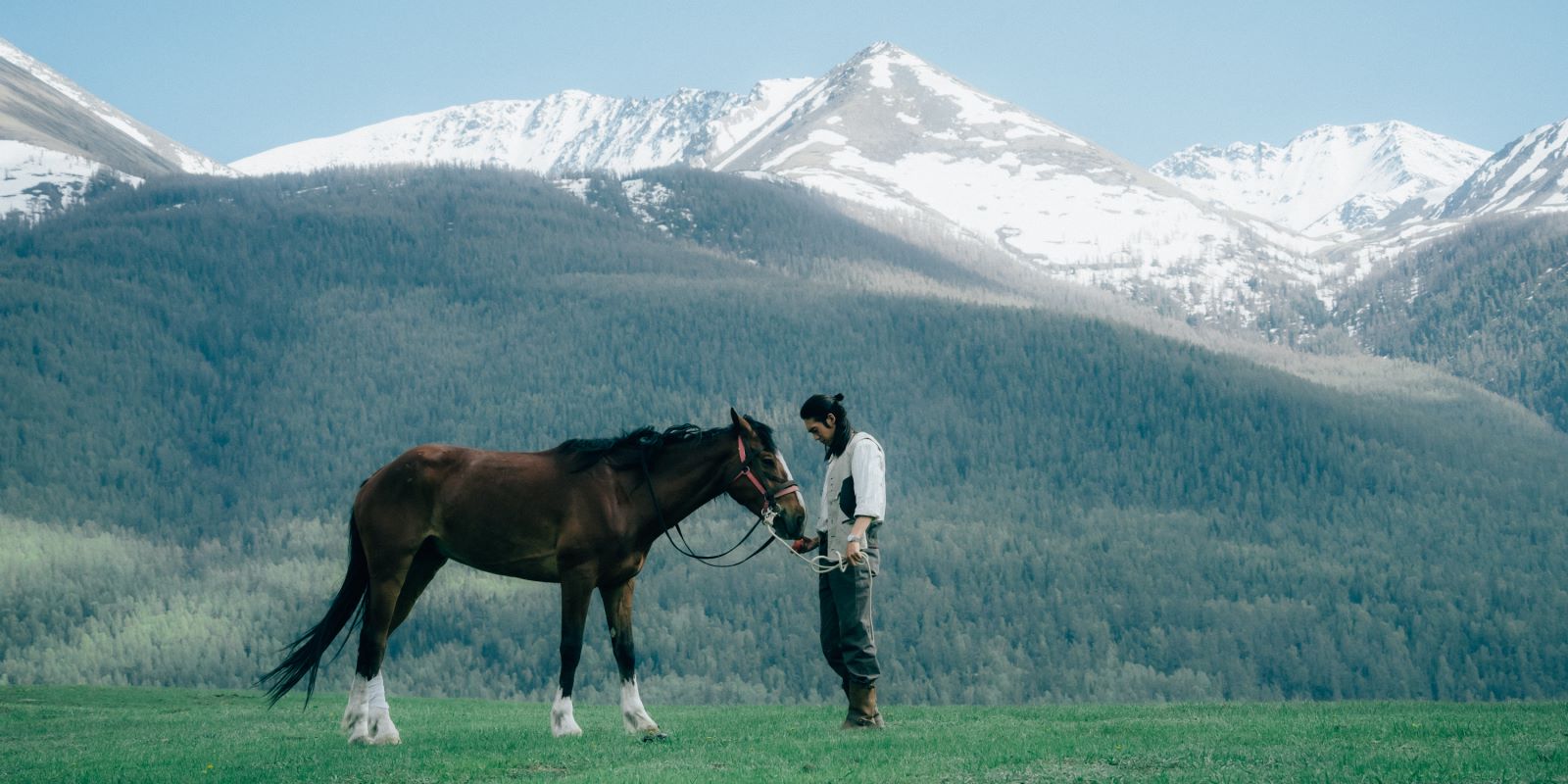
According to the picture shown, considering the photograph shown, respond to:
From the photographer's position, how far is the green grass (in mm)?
12398

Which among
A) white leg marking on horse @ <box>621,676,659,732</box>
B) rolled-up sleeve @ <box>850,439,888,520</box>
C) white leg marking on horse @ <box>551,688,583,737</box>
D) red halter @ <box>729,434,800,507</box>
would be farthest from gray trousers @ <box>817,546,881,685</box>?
white leg marking on horse @ <box>551,688,583,737</box>

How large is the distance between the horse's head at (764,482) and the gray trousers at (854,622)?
83cm

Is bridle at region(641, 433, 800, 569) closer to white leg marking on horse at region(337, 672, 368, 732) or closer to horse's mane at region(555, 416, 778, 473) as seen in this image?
horse's mane at region(555, 416, 778, 473)

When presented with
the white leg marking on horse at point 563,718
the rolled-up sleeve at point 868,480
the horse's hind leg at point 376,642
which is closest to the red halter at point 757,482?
the rolled-up sleeve at point 868,480

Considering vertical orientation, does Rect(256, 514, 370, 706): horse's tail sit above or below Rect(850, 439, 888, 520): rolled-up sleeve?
below

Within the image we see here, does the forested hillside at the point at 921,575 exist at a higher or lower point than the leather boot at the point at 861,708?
lower

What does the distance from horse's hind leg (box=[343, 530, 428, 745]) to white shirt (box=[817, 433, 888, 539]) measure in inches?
223

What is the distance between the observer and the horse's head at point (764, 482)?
16219 mm

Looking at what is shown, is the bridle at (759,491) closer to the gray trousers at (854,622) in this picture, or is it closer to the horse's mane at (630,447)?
the horse's mane at (630,447)


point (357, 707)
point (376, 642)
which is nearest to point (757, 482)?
point (376, 642)

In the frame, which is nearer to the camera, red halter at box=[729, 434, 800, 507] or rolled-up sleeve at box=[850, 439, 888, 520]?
rolled-up sleeve at box=[850, 439, 888, 520]

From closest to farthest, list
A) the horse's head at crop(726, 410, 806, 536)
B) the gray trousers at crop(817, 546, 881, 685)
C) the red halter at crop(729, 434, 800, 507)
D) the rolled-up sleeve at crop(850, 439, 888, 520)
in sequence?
the rolled-up sleeve at crop(850, 439, 888, 520), the gray trousers at crop(817, 546, 881, 685), the horse's head at crop(726, 410, 806, 536), the red halter at crop(729, 434, 800, 507)

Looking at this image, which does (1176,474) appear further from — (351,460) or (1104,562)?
(351,460)

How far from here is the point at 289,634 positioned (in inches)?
4663
